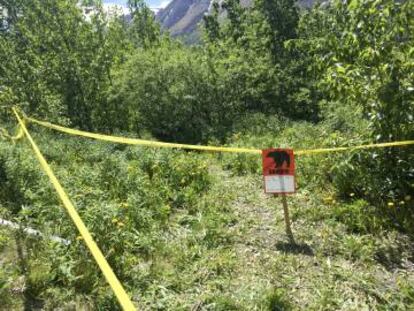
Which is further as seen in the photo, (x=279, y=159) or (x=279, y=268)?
(x=279, y=159)

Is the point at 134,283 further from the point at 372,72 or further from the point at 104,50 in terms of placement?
the point at 104,50

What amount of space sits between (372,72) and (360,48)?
0.35 meters

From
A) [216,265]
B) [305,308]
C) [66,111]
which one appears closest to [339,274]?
[305,308]

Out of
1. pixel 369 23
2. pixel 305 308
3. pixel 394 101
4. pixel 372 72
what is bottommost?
pixel 305 308

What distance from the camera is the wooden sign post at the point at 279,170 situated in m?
4.81

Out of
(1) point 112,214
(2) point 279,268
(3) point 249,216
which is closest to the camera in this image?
(2) point 279,268

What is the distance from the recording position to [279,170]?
4863 mm

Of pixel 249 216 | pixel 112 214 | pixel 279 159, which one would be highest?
pixel 279 159

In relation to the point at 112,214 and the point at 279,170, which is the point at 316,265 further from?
the point at 112,214

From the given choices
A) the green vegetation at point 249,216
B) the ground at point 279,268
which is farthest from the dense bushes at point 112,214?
the ground at point 279,268

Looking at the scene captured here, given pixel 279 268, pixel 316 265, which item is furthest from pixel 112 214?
pixel 316 265

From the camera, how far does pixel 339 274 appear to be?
4262 mm

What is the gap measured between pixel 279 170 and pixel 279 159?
13cm

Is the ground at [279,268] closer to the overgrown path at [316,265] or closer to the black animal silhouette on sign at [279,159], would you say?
the overgrown path at [316,265]
